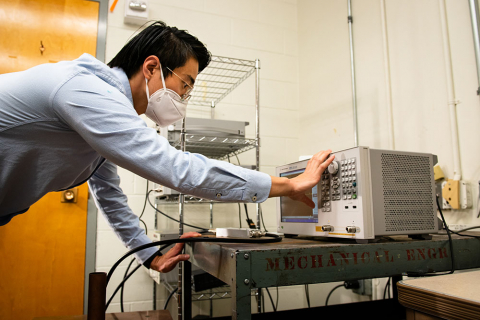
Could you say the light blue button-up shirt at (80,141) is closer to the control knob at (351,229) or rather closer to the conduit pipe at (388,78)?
the control knob at (351,229)

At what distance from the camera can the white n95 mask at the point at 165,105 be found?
111 cm

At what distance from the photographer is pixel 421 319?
0.66m

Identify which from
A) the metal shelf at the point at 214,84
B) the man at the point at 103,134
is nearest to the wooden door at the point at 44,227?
the metal shelf at the point at 214,84

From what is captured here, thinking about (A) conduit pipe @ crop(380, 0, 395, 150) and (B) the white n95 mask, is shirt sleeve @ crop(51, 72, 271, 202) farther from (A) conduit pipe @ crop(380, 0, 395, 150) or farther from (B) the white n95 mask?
(A) conduit pipe @ crop(380, 0, 395, 150)

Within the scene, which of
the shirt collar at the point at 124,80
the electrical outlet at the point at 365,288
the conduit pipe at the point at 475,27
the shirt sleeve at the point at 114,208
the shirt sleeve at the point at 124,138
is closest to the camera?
the shirt sleeve at the point at 124,138

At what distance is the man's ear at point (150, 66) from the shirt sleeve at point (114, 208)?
0.37 meters

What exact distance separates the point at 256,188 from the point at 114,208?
641 millimetres

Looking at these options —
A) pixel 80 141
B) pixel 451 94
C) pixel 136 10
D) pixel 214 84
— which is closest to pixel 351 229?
pixel 80 141

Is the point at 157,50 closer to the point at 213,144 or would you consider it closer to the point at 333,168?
the point at 333,168

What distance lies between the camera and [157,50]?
1.08 m

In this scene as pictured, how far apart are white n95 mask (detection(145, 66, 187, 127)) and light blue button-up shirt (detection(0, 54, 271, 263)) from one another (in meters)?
0.20

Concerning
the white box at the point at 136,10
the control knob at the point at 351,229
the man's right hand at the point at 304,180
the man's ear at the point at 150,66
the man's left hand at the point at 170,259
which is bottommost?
the man's left hand at the point at 170,259

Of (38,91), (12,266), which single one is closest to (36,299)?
(12,266)

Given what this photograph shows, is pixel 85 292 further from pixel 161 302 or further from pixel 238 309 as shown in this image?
pixel 238 309
